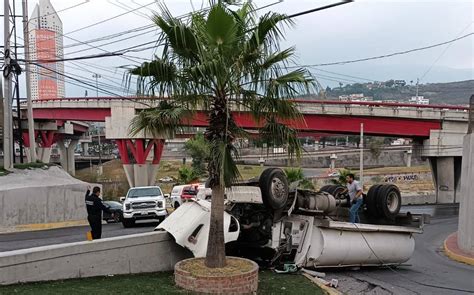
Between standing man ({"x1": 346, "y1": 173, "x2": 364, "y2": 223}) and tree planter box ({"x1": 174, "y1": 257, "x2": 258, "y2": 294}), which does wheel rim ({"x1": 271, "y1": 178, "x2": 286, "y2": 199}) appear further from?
standing man ({"x1": 346, "y1": 173, "x2": 364, "y2": 223})

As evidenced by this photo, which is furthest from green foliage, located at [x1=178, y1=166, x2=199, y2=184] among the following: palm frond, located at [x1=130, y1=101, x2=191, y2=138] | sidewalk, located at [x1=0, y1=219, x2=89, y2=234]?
palm frond, located at [x1=130, y1=101, x2=191, y2=138]

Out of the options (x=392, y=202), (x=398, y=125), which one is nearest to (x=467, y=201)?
(x=392, y=202)

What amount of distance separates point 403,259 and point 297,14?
269 inches

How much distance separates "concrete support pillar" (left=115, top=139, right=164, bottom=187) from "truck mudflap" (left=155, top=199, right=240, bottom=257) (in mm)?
35714

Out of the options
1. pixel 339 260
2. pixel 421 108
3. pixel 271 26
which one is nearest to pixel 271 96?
pixel 271 26

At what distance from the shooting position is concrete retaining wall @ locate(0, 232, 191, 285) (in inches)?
315

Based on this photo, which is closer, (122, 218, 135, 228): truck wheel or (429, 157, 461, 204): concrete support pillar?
(122, 218, 135, 228): truck wheel

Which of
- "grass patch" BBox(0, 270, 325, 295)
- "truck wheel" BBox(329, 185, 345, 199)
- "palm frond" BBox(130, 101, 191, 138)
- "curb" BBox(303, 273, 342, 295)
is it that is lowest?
"curb" BBox(303, 273, 342, 295)

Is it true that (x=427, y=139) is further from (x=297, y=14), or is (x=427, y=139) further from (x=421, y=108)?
(x=297, y=14)

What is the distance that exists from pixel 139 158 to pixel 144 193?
2486 cm

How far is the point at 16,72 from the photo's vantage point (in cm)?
2333

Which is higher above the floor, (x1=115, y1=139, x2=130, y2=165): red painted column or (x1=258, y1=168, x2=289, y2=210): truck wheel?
(x1=258, y1=168, x2=289, y2=210): truck wheel

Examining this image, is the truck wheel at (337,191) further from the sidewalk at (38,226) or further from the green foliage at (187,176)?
the green foliage at (187,176)

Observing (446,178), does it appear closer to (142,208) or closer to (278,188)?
(142,208)
